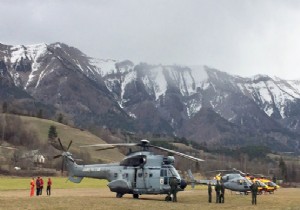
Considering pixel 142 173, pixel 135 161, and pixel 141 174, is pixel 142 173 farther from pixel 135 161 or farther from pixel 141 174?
pixel 135 161

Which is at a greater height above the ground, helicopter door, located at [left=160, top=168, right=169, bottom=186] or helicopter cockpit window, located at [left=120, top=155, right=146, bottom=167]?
helicopter cockpit window, located at [left=120, top=155, right=146, bottom=167]

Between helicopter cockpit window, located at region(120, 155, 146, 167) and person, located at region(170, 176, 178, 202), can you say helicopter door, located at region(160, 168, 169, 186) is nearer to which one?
person, located at region(170, 176, 178, 202)

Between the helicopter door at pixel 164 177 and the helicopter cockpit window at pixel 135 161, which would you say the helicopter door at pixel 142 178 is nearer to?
the helicopter cockpit window at pixel 135 161

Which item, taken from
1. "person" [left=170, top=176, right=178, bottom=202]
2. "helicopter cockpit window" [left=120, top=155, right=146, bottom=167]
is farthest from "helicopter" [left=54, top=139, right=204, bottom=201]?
"person" [left=170, top=176, right=178, bottom=202]

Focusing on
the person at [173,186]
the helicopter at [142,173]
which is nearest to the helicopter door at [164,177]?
the helicopter at [142,173]

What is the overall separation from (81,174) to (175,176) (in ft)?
37.0

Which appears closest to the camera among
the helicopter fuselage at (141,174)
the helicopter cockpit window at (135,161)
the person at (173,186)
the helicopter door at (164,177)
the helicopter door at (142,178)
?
the person at (173,186)

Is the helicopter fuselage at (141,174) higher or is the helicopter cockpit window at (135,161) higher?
the helicopter cockpit window at (135,161)

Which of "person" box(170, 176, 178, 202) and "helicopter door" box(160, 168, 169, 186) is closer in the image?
"person" box(170, 176, 178, 202)

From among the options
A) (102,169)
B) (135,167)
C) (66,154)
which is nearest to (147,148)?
(135,167)

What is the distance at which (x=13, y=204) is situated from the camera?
3550cm

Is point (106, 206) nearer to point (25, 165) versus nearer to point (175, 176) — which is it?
point (175, 176)

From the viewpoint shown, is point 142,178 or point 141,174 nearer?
point 142,178

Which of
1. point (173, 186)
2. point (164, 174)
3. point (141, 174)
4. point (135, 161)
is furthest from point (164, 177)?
point (135, 161)
